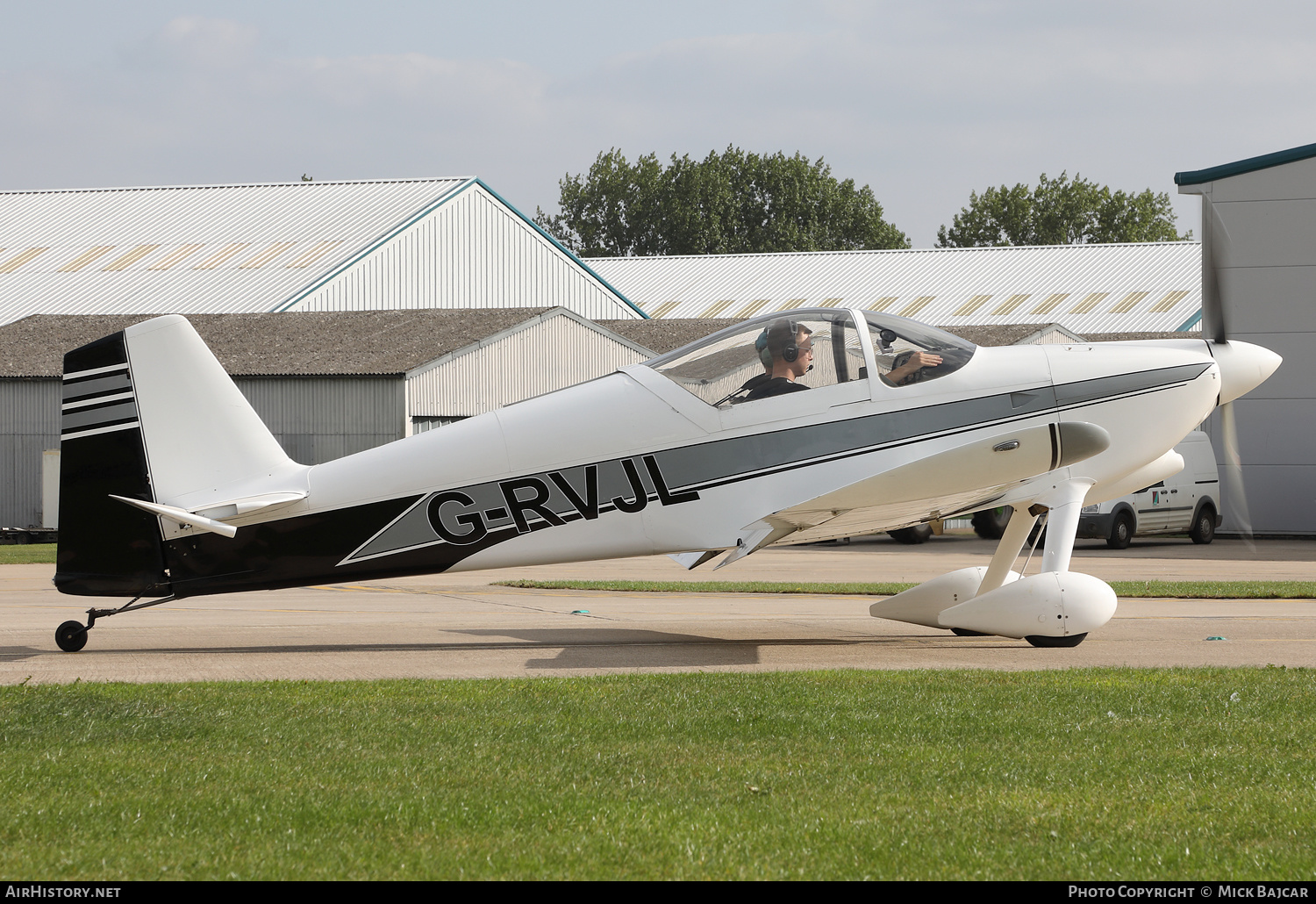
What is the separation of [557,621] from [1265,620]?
7316mm

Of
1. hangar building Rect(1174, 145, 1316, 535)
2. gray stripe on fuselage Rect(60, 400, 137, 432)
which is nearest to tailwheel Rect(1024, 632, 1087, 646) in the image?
gray stripe on fuselage Rect(60, 400, 137, 432)

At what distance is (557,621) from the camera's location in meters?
13.7

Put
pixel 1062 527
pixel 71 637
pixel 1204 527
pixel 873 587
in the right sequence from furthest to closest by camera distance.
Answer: pixel 1204 527 → pixel 873 587 → pixel 71 637 → pixel 1062 527

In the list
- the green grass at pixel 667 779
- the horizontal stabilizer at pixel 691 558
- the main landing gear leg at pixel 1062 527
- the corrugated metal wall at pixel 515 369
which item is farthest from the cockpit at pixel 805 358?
the corrugated metal wall at pixel 515 369

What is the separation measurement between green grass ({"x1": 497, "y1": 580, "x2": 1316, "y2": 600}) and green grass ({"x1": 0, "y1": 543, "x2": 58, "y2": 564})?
9.64 metres

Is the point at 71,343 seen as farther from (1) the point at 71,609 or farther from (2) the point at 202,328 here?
(1) the point at 71,609

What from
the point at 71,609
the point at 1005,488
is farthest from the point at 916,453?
the point at 71,609

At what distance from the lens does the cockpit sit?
10305mm

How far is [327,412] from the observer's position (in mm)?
28953

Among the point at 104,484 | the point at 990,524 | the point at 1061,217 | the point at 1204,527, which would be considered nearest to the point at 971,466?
the point at 104,484

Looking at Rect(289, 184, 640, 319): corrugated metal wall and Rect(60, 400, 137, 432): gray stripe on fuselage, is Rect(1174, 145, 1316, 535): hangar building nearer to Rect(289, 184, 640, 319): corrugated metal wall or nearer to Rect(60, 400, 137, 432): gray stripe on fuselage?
Rect(289, 184, 640, 319): corrugated metal wall

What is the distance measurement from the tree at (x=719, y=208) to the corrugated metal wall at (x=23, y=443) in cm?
7920

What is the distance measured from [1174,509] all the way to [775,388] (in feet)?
66.7

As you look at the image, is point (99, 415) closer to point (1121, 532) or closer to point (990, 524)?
point (1121, 532)
